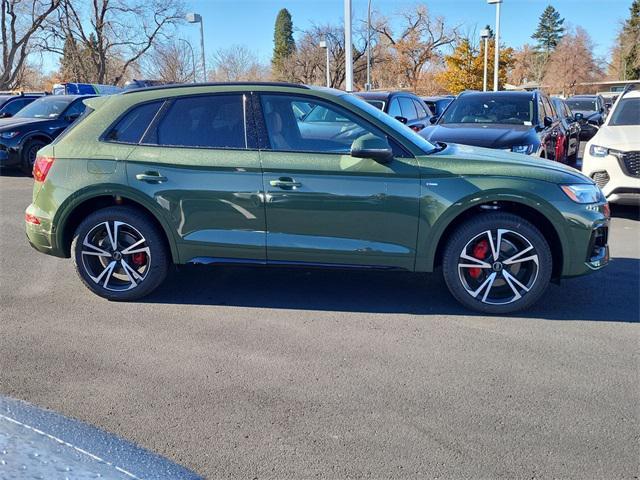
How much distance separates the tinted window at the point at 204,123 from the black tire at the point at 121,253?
698 millimetres

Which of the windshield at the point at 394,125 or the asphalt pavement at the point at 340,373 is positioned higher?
the windshield at the point at 394,125

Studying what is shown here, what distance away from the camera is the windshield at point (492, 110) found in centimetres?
910

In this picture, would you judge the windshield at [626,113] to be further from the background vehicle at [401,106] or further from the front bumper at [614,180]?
the background vehicle at [401,106]

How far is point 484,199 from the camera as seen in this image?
429 centimetres

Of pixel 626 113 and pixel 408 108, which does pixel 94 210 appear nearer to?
pixel 626 113

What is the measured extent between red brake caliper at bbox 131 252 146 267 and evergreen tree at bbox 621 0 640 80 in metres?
72.8

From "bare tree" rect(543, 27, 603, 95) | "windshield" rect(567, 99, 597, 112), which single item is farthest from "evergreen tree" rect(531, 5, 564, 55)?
"windshield" rect(567, 99, 597, 112)

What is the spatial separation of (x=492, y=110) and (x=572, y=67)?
6364cm

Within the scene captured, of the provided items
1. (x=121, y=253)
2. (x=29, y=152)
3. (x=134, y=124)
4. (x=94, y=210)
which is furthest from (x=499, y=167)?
(x=29, y=152)

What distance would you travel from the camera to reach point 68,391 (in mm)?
3379

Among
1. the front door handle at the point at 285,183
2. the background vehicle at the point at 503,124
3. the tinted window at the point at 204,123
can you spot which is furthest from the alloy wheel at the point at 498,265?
the background vehicle at the point at 503,124

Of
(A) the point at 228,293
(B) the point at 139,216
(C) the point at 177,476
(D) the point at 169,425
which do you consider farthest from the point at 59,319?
(C) the point at 177,476

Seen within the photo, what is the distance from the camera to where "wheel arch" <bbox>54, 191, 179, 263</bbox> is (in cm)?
461

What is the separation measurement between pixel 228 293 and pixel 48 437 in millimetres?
2561
